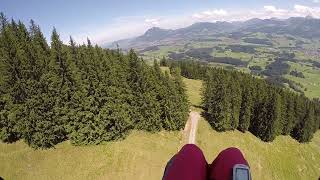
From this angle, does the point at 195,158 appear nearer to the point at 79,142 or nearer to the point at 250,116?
the point at 79,142

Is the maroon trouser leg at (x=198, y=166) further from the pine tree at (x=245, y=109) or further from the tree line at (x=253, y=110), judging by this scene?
the pine tree at (x=245, y=109)

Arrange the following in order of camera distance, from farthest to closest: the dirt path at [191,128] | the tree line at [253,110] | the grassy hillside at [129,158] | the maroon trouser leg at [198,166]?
the tree line at [253,110]
the dirt path at [191,128]
the grassy hillside at [129,158]
the maroon trouser leg at [198,166]

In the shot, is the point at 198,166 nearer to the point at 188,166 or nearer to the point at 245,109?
the point at 188,166

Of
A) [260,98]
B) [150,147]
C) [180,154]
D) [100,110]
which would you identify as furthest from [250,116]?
[180,154]

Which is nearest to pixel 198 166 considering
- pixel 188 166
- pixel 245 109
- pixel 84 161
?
pixel 188 166

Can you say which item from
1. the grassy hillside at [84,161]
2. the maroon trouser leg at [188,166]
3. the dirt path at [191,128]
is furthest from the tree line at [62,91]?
the maroon trouser leg at [188,166]

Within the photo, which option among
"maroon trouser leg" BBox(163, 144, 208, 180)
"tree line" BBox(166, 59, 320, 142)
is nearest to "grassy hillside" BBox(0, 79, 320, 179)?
"tree line" BBox(166, 59, 320, 142)
